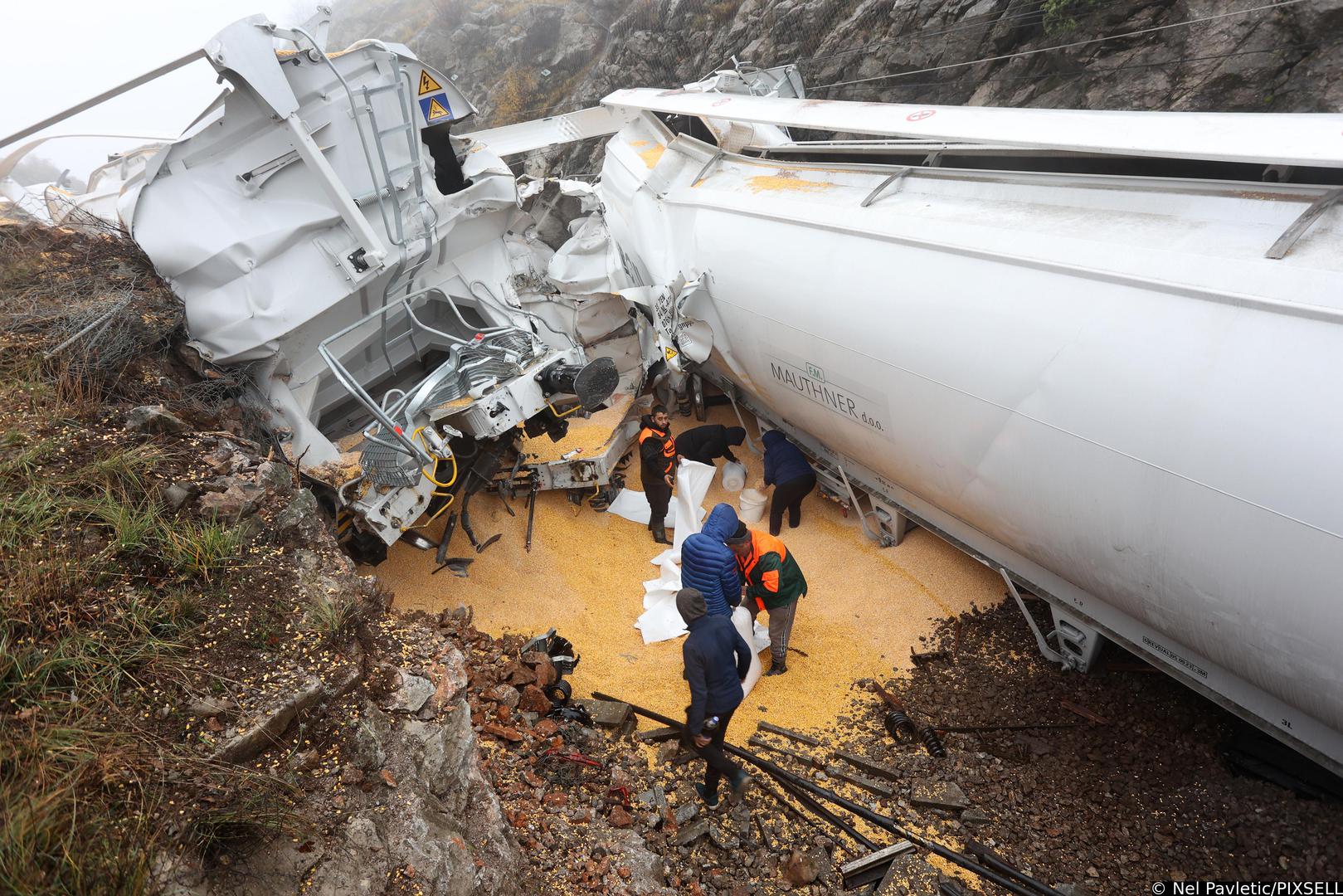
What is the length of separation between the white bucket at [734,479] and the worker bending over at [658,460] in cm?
70

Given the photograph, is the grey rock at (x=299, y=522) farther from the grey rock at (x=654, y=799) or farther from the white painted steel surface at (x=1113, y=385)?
the white painted steel surface at (x=1113, y=385)

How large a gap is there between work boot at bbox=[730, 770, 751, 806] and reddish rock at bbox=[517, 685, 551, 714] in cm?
117

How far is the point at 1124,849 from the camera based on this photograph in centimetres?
360

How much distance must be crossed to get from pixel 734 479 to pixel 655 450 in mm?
1120

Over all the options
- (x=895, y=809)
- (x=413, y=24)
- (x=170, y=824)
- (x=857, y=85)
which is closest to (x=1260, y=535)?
(x=895, y=809)

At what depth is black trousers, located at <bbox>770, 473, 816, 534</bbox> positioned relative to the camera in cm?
631

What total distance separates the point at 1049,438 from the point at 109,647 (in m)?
4.13

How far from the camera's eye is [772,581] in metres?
4.71

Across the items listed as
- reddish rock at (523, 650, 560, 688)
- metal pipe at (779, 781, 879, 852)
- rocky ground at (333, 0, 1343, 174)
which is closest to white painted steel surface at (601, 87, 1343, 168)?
metal pipe at (779, 781, 879, 852)

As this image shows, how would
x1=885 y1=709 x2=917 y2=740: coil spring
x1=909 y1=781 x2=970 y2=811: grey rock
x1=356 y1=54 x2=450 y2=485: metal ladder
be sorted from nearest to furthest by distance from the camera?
x1=909 y1=781 x2=970 y2=811: grey rock
x1=885 y1=709 x2=917 y2=740: coil spring
x1=356 y1=54 x2=450 y2=485: metal ladder

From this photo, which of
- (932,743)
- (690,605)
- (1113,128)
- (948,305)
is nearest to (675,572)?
(690,605)

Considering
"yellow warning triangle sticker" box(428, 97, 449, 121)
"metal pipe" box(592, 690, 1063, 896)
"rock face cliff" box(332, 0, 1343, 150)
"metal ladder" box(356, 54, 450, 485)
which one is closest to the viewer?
"metal pipe" box(592, 690, 1063, 896)

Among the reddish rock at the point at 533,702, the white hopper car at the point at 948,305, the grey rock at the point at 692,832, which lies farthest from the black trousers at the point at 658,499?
the grey rock at the point at 692,832

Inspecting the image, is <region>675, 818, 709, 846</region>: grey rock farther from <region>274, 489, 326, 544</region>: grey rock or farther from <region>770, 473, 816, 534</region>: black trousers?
<region>770, 473, 816, 534</region>: black trousers
